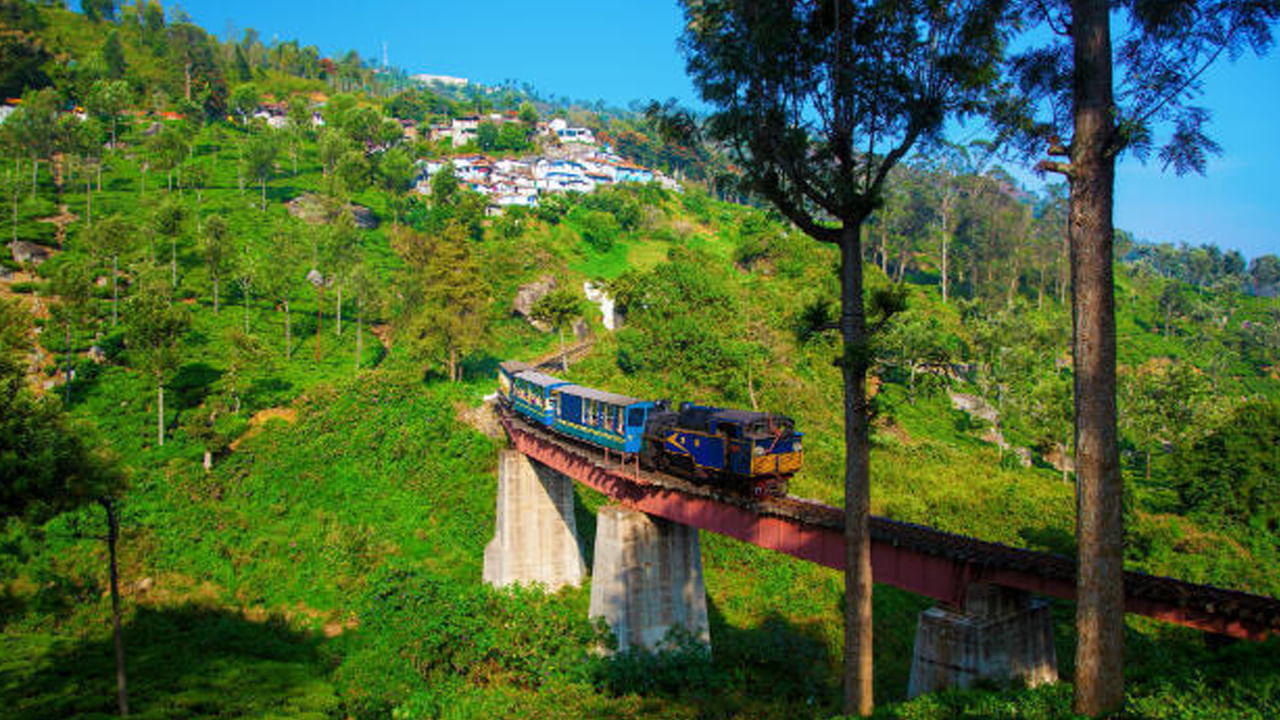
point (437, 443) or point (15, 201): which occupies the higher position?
point (15, 201)

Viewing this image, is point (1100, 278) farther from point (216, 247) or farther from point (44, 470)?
point (216, 247)

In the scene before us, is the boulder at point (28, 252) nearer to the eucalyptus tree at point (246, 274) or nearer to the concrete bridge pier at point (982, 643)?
the eucalyptus tree at point (246, 274)

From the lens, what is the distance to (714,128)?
13.6 meters

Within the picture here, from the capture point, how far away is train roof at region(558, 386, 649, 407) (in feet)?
81.7

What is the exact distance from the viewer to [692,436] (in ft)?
72.9

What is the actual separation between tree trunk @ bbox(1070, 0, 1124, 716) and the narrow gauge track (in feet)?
5.57

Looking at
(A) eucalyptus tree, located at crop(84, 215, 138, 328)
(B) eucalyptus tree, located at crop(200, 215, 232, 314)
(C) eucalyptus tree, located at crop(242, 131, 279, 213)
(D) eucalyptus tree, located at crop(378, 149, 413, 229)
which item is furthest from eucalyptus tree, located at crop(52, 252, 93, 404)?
(D) eucalyptus tree, located at crop(378, 149, 413, 229)

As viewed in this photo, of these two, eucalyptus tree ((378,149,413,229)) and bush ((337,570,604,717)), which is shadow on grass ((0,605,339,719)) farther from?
eucalyptus tree ((378,149,413,229))

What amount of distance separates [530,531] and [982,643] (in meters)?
21.1

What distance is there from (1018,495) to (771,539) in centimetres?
2749

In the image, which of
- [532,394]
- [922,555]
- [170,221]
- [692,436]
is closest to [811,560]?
[922,555]

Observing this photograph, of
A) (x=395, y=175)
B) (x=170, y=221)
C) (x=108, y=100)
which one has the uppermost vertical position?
(x=108, y=100)

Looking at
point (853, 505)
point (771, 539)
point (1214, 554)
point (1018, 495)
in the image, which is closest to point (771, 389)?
point (1018, 495)

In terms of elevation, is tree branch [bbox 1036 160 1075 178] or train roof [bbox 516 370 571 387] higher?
tree branch [bbox 1036 160 1075 178]
